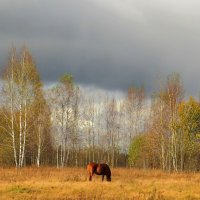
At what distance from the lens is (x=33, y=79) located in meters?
38.4

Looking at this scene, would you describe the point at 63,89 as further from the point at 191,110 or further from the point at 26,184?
the point at 26,184

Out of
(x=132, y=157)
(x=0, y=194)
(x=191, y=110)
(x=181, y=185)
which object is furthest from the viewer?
(x=132, y=157)

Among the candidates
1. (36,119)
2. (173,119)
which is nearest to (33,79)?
(36,119)

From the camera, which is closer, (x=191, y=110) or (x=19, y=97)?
(x=19, y=97)

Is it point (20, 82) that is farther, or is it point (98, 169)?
point (20, 82)

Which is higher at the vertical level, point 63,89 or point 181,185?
point 63,89

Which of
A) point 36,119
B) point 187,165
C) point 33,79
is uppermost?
point 33,79

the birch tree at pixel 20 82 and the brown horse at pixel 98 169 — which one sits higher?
the birch tree at pixel 20 82

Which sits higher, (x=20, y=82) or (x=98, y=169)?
(x=20, y=82)

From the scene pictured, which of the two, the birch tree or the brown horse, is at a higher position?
the birch tree

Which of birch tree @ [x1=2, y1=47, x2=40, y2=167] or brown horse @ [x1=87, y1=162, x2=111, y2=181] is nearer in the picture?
brown horse @ [x1=87, y1=162, x2=111, y2=181]

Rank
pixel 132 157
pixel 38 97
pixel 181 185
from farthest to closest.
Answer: pixel 132 157
pixel 38 97
pixel 181 185

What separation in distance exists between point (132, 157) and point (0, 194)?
43.2 metres

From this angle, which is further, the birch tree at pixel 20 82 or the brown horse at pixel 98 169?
the birch tree at pixel 20 82
